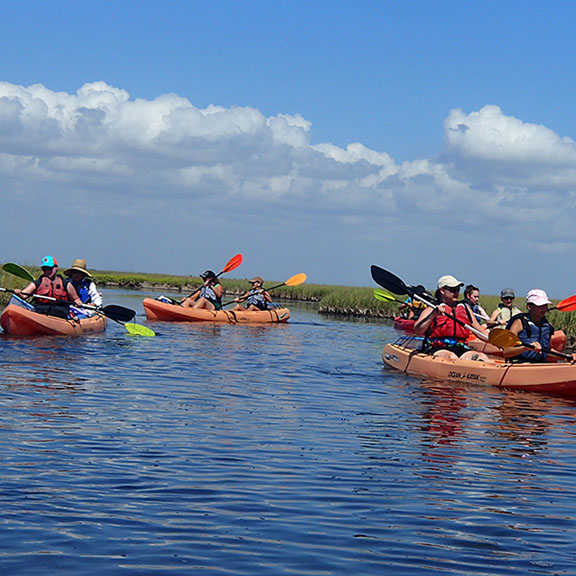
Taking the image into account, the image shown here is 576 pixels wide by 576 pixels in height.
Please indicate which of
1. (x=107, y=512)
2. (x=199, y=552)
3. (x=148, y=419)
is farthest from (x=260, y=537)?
(x=148, y=419)

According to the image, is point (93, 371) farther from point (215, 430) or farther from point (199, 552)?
point (199, 552)

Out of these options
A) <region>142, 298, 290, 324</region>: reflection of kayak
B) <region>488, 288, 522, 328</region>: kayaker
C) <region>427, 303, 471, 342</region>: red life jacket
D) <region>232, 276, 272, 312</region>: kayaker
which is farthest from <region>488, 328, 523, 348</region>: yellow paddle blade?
<region>232, 276, 272, 312</region>: kayaker

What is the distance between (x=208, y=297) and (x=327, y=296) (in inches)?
504

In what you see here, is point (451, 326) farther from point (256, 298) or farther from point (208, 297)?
point (256, 298)

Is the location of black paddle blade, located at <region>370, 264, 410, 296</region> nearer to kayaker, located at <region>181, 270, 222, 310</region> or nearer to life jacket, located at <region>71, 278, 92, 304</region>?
life jacket, located at <region>71, 278, 92, 304</region>

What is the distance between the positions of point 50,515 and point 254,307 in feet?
67.6

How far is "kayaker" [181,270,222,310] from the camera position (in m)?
23.7

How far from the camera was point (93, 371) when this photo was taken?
11.9 m

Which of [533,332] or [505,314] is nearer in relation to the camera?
[533,332]

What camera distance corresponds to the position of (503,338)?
11.5 metres

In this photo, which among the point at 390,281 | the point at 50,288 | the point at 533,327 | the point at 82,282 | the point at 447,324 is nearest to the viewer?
the point at 533,327

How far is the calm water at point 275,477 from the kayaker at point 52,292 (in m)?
4.00

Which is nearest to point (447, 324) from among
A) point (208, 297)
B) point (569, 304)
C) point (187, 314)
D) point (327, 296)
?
point (569, 304)

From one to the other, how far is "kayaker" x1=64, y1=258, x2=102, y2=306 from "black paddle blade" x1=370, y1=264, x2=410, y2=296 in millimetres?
5790
